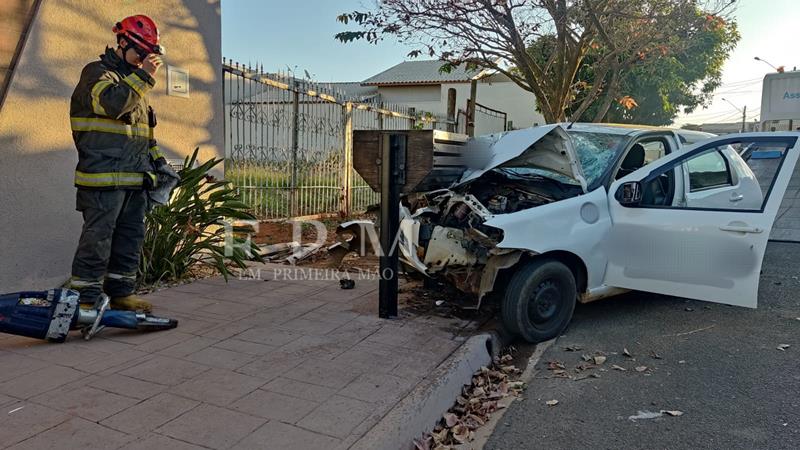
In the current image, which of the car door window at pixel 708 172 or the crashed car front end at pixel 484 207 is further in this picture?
the car door window at pixel 708 172

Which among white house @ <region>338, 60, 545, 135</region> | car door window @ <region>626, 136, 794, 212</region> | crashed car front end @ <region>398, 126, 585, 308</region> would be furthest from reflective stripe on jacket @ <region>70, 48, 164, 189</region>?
white house @ <region>338, 60, 545, 135</region>

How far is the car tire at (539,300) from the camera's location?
4176mm

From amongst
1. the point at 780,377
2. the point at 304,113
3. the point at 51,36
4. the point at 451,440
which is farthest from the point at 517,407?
the point at 304,113

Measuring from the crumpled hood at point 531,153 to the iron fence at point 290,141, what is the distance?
3.53m

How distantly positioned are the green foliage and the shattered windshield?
337 cm

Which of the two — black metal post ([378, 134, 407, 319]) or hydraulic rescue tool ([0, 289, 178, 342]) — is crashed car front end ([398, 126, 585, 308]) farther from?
hydraulic rescue tool ([0, 289, 178, 342])

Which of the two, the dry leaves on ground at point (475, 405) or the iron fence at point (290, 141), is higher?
the iron fence at point (290, 141)

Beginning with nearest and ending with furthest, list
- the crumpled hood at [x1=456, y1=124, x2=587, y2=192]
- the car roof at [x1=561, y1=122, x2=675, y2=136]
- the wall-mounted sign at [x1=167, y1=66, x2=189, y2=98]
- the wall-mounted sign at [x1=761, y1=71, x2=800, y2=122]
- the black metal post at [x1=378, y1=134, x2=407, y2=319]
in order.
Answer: the black metal post at [x1=378, y1=134, x2=407, y2=319]
the crumpled hood at [x1=456, y1=124, x2=587, y2=192]
the car roof at [x1=561, y1=122, x2=675, y2=136]
the wall-mounted sign at [x1=167, y1=66, x2=189, y2=98]
the wall-mounted sign at [x1=761, y1=71, x2=800, y2=122]

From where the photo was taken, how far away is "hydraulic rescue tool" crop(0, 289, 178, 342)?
3.48 metres

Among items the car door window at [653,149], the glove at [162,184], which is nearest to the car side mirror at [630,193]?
the car door window at [653,149]

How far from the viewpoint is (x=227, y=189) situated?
571 cm

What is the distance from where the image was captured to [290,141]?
8.62 m

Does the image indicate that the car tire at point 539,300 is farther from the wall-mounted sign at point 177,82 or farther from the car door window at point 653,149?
the wall-mounted sign at point 177,82

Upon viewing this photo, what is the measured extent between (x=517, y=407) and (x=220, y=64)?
5096 millimetres
